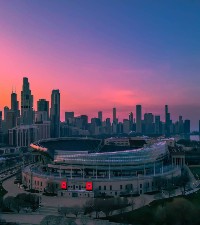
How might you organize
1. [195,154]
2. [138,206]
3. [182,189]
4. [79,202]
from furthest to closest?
[195,154] → [182,189] → [79,202] → [138,206]

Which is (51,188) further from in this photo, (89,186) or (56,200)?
(89,186)

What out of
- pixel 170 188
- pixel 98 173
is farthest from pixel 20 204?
pixel 170 188

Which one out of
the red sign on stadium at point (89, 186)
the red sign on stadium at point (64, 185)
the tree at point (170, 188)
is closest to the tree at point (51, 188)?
the red sign on stadium at point (64, 185)

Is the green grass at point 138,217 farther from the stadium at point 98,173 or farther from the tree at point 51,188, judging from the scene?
the tree at point 51,188

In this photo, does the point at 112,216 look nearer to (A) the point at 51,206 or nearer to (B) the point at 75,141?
(A) the point at 51,206

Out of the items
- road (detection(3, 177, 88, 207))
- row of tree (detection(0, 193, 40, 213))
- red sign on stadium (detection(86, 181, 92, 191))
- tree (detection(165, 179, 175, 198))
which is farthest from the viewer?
red sign on stadium (detection(86, 181, 92, 191))

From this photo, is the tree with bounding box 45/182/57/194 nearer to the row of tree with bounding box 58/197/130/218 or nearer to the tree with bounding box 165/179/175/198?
the row of tree with bounding box 58/197/130/218

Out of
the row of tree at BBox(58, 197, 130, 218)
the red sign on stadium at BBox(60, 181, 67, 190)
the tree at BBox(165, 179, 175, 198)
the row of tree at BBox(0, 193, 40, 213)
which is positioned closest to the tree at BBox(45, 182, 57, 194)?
the red sign on stadium at BBox(60, 181, 67, 190)

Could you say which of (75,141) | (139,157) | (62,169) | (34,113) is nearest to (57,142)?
(75,141)
